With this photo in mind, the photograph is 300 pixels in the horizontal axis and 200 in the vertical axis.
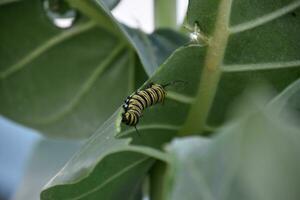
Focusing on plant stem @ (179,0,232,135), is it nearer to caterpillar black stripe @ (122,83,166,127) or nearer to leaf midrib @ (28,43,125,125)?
caterpillar black stripe @ (122,83,166,127)

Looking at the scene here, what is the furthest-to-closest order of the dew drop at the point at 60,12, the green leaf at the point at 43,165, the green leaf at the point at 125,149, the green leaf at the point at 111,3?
the green leaf at the point at 43,165 → the dew drop at the point at 60,12 → the green leaf at the point at 111,3 → the green leaf at the point at 125,149

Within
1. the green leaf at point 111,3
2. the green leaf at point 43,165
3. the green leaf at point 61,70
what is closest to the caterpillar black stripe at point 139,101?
the green leaf at point 111,3

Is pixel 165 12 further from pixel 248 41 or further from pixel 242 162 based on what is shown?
pixel 242 162

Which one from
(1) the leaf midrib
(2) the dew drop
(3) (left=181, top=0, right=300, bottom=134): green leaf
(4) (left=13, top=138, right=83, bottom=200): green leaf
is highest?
(2) the dew drop

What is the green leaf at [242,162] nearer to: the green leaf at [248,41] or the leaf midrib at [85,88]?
the green leaf at [248,41]

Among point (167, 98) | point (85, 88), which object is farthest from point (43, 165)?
point (167, 98)

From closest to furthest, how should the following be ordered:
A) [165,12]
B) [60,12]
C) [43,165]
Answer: [60,12] < [165,12] < [43,165]

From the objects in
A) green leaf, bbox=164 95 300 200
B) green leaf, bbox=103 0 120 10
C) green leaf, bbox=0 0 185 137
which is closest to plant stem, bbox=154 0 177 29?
green leaf, bbox=0 0 185 137
